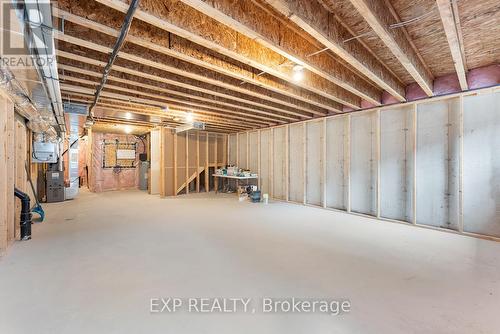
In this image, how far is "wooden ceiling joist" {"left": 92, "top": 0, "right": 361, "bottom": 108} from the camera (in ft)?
5.71

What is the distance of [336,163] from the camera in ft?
16.8

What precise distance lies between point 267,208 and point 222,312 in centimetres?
374

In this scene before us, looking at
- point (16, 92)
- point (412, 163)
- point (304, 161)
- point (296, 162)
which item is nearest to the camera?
point (16, 92)

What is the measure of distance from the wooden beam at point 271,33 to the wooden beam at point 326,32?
5 centimetres

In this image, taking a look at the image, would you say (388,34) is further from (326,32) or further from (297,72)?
(297,72)

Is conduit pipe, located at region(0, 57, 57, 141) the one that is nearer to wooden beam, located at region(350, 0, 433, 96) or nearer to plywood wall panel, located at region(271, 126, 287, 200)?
wooden beam, located at region(350, 0, 433, 96)

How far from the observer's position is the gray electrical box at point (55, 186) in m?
6.15

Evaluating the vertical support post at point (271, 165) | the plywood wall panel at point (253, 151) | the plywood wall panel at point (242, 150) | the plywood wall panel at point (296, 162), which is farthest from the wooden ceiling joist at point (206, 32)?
the plywood wall panel at point (242, 150)

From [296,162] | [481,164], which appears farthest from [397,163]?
[296,162]

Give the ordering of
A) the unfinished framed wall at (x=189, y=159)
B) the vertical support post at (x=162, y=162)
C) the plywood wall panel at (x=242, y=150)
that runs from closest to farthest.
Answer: the vertical support post at (x=162, y=162), the unfinished framed wall at (x=189, y=159), the plywood wall panel at (x=242, y=150)

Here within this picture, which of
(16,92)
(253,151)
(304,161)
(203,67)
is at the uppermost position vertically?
(203,67)

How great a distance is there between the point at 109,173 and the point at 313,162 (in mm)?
7936

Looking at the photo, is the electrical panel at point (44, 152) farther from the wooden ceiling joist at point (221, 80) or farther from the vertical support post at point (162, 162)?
the wooden ceiling joist at point (221, 80)

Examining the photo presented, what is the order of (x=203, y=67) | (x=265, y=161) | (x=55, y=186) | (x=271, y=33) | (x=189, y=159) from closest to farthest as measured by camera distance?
1. (x=271, y=33)
2. (x=203, y=67)
3. (x=55, y=186)
4. (x=265, y=161)
5. (x=189, y=159)
